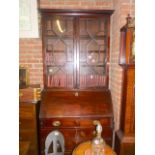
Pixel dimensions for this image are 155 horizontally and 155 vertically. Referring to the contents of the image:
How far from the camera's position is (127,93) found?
79.4 inches

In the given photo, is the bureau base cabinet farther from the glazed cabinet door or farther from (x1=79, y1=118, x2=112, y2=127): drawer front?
the glazed cabinet door

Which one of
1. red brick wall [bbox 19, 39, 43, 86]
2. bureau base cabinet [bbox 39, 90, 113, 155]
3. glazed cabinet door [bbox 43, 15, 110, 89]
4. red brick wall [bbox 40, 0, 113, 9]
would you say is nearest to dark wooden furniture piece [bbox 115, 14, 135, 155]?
bureau base cabinet [bbox 39, 90, 113, 155]

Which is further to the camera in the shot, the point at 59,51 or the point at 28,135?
the point at 59,51

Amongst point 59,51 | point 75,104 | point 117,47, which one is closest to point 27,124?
point 75,104

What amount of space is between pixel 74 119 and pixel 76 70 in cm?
73

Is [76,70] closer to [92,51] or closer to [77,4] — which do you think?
[92,51]

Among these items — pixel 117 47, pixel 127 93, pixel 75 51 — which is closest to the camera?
pixel 127 93

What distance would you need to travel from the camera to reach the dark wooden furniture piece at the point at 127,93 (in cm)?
197

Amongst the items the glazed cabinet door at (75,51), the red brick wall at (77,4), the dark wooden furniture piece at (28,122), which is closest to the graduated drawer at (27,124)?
the dark wooden furniture piece at (28,122)

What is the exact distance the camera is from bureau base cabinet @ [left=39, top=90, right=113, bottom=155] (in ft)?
7.67

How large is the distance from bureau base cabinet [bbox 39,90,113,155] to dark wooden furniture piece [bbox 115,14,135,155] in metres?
0.29

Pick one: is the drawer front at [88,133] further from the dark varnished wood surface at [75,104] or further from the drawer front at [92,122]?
the dark varnished wood surface at [75,104]
